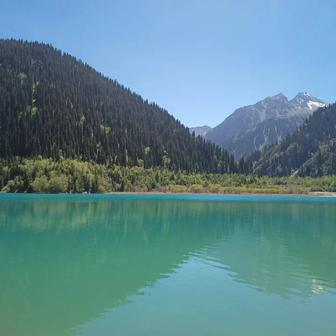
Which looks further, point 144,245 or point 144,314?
point 144,245

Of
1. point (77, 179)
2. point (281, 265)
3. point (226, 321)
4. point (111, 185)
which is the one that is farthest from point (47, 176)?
point (226, 321)

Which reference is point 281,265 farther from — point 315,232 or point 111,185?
point 111,185

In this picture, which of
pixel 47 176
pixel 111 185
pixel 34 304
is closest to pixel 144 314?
pixel 34 304

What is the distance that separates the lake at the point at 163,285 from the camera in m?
16.6

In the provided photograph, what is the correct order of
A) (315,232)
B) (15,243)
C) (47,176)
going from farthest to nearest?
(47,176), (315,232), (15,243)

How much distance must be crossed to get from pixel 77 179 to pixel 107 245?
127123 millimetres

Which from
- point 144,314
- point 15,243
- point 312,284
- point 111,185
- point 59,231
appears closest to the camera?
point 144,314

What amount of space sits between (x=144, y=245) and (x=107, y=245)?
3.38 meters

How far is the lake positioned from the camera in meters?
16.6

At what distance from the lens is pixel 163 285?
74.3 feet

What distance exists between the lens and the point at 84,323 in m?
16.4

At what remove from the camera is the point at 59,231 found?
46.2 m

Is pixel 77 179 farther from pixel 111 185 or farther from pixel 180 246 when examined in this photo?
pixel 180 246

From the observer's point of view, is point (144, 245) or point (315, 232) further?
point (315, 232)
